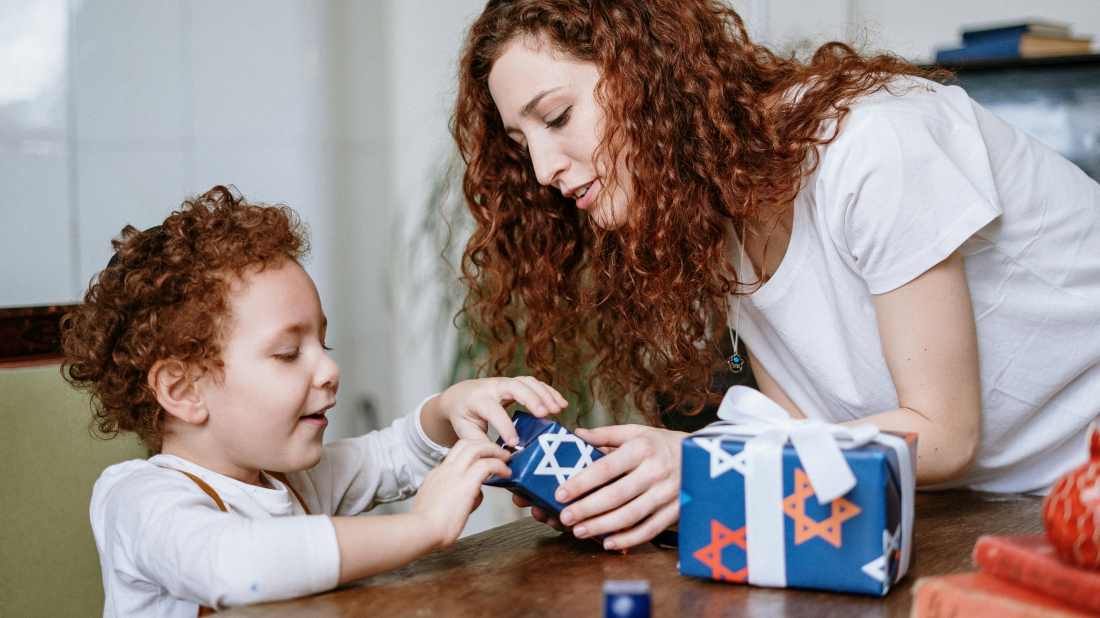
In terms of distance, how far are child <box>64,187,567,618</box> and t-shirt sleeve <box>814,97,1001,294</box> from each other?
1.38 feet

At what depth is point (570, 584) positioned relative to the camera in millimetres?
775

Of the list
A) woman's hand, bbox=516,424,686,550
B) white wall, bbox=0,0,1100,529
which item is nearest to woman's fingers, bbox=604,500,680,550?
woman's hand, bbox=516,424,686,550

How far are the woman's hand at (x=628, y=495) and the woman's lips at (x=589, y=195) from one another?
0.45 m

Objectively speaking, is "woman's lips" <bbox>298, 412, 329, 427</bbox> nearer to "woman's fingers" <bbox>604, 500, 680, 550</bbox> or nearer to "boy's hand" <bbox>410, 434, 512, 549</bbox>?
"boy's hand" <bbox>410, 434, 512, 549</bbox>

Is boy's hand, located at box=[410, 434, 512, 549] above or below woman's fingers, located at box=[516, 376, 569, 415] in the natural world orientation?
below

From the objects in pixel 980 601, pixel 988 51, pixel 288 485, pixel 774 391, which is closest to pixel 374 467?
pixel 288 485

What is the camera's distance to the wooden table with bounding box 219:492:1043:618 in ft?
2.28

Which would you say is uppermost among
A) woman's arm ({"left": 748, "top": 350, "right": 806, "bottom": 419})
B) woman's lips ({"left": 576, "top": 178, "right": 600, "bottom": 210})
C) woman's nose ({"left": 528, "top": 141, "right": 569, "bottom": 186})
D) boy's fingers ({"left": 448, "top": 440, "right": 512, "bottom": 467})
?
woman's nose ({"left": 528, "top": 141, "right": 569, "bottom": 186})

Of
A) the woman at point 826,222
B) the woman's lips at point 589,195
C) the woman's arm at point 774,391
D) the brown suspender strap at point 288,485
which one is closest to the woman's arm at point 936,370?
the woman at point 826,222

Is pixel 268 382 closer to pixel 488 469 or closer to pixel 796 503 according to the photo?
pixel 488 469

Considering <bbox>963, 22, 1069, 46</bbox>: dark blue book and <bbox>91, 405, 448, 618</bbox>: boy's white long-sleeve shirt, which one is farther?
<bbox>963, 22, 1069, 46</bbox>: dark blue book

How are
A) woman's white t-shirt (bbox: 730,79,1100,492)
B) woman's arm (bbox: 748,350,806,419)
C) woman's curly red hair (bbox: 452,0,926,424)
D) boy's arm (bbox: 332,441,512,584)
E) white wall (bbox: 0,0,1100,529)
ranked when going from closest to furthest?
boy's arm (bbox: 332,441,512,584) < woman's white t-shirt (bbox: 730,79,1100,492) < woman's curly red hair (bbox: 452,0,926,424) < woman's arm (bbox: 748,350,806,419) < white wall (bbox: 0,0,1100,529)

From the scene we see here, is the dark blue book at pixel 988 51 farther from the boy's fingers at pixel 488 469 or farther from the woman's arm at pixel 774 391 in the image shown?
the boy's fingers at pixel 488 469

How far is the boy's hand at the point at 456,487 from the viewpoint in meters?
0.85
